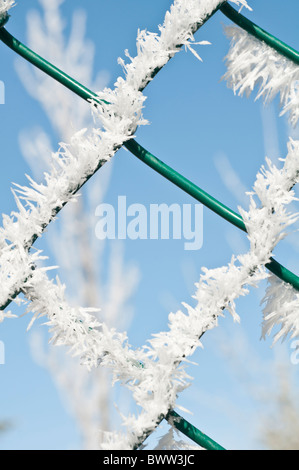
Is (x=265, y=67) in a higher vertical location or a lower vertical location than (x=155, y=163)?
higher

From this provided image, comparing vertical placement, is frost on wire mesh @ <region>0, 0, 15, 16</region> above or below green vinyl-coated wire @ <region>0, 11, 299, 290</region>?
above

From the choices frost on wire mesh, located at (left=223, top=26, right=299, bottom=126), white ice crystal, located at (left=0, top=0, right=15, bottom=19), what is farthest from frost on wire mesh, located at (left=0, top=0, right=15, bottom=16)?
frost on wire mesh, located at (left=223, top=26, right=299, bottom=126)

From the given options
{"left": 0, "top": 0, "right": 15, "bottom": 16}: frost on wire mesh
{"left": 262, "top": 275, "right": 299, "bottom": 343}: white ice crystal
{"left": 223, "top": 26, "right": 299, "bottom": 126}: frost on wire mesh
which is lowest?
{"left": 262, "top": 275, "right": 299, "bottom": 343}: white ice crystal

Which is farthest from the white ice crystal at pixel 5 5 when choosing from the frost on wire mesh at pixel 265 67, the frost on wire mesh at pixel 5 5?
the frost on wire mesh at pixel 265 67

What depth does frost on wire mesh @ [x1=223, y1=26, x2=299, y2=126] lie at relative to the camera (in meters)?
0.34

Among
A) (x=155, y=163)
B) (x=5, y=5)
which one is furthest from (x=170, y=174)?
(x=5, y=5)

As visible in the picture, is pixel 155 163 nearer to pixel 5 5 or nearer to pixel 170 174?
pixel 170 174

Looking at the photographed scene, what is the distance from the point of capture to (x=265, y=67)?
0.34m

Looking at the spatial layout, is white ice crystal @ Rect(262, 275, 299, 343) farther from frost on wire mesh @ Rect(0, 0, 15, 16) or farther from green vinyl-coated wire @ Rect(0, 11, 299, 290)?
frost on wire mesh @ Rect(0, 0, 15, 16)

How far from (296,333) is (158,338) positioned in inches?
3.7
